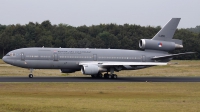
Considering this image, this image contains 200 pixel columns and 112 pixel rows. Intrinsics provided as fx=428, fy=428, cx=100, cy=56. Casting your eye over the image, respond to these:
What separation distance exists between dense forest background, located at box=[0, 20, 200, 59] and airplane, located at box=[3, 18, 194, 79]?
51.0 metres

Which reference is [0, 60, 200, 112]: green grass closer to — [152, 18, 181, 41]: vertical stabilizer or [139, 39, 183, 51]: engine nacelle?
[139, 39, 183, 51]: engine nacelle

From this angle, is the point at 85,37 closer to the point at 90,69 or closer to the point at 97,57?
the point at 97,57

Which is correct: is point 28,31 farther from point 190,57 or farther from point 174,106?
point 174,106

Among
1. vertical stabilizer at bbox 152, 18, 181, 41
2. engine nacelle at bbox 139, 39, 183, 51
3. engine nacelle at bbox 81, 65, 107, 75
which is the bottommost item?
engine nacelle at bbox 81, 65, 107, 75

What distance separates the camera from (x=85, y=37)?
4456 inches

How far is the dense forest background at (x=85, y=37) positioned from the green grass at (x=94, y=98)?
6647 centimetres

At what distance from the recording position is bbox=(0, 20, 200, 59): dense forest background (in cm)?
10544

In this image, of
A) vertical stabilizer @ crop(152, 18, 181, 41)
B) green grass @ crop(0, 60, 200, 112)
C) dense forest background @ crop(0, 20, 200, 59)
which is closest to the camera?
green grass @ crop(0, 60, 200, 112)

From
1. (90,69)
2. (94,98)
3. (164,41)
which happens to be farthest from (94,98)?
(164,41)

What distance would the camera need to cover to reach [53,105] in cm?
2409

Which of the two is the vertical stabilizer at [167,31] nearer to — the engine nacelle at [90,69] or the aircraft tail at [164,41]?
the aircraft tail at [164,41]

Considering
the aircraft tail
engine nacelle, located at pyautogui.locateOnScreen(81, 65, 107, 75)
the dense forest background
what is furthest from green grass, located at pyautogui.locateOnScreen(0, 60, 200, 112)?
the dense forest background

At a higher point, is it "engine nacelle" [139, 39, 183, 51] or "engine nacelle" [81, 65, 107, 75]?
"engine nacelle" [139, 39, 183, 51]

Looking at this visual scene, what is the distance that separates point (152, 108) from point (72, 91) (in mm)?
12211
